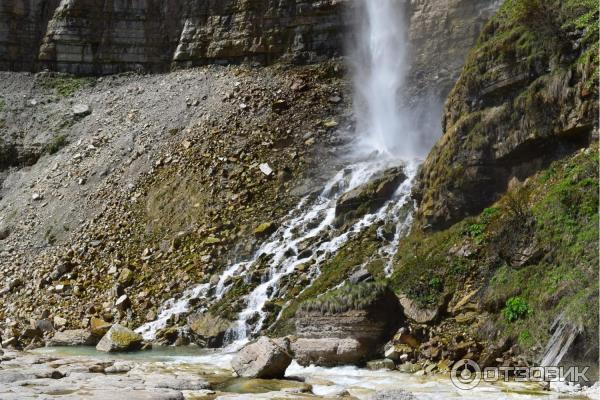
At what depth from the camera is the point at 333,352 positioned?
13.3 m

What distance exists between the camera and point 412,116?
1096 inches

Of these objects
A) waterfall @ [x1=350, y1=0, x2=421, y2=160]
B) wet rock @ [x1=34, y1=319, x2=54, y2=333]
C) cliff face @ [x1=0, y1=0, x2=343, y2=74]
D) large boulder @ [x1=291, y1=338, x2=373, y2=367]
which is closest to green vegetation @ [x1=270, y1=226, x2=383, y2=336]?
large boulder @ [x1=291, y1=338, x2=373, y2=367]

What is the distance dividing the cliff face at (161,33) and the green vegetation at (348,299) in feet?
71.5

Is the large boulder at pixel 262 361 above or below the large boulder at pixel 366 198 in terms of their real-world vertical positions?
below

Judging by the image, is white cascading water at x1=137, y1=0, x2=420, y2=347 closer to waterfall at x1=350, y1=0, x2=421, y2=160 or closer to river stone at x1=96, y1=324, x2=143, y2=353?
waterfall at x1=350, y1=0, x2=421, y2=160

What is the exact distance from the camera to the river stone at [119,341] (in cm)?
1737

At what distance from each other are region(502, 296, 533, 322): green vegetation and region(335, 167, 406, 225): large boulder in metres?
8.51

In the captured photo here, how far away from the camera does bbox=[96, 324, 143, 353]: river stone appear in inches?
684

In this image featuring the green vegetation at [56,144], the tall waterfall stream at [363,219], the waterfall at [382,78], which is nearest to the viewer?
the tall waterfall stream at [363,219]

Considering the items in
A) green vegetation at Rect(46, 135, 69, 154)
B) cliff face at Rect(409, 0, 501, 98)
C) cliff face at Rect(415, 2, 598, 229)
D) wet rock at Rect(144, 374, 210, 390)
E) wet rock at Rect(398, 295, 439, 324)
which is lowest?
wet rock at Rect(144, 374, 210, 390)

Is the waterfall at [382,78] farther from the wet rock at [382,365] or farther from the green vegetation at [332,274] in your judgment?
the wet rock at [382,365]

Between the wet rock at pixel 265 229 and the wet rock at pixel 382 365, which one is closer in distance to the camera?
the wet rock at pixel 382 365

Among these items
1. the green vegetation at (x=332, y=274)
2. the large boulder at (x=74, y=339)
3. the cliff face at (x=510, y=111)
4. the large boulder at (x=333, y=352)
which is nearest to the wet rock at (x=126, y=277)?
the large boulder at (x=74, y=339)

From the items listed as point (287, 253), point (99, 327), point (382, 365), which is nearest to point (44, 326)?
point (99, 327)
